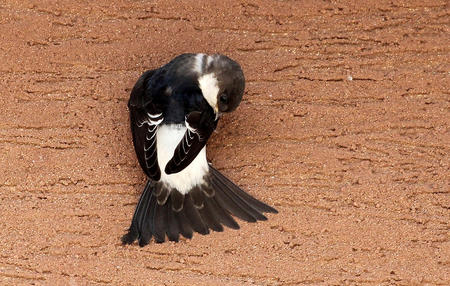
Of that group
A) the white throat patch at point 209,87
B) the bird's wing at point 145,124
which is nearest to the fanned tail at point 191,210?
the bird's wing at point 145,124

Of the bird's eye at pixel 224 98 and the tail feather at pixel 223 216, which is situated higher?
the bird's eye at pixel 224 98

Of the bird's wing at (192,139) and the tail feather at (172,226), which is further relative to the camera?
the tail feather at (172,226)

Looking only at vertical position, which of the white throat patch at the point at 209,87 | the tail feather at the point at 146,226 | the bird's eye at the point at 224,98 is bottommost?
the tail feather at the point at 146,226

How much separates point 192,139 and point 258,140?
11.8 inches

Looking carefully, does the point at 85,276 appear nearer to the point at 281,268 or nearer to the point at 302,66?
the point at 281,268

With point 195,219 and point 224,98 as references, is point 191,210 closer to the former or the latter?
point 195,219

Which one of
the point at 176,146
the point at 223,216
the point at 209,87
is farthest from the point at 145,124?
the point at 223,216

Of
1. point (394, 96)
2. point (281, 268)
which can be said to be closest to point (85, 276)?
point (281, 268)

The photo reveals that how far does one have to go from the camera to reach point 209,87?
7.98 ft

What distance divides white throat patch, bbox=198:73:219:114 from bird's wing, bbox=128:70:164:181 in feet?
0.53

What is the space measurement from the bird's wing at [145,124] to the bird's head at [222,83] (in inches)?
6.7

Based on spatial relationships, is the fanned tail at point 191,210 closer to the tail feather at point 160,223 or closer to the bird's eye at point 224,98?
the tail feather at point 160,223

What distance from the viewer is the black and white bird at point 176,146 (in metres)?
2.30

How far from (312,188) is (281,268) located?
26cm
